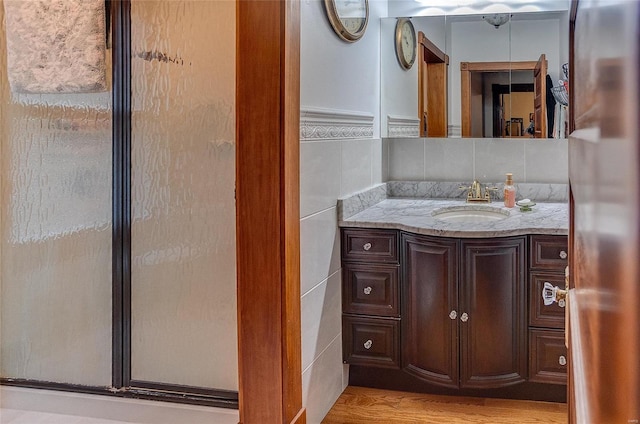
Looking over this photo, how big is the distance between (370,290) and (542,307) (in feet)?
2.49

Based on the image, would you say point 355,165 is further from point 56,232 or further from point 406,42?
point 56,232

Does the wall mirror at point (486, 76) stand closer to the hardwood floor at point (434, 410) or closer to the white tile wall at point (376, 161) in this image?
the white tile wall at point (376, 161)

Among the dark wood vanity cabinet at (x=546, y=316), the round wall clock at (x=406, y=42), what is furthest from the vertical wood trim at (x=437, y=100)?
the dark wood vanity cabinet at (x=546, y=316)

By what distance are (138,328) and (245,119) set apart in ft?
3.11

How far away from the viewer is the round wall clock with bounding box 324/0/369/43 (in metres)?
2.77

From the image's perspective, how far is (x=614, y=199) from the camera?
0.24 metres

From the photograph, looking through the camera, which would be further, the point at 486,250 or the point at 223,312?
the point at 486,250

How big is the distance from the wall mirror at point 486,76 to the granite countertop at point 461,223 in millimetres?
442

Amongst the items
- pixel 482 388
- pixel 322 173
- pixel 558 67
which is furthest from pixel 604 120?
pixel 558 67

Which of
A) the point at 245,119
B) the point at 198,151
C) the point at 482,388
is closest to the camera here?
the point at 245,119

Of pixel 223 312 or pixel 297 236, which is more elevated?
pixel 297 236

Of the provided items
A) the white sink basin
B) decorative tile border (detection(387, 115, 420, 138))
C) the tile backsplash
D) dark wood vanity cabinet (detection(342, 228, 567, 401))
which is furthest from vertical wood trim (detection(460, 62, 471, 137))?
dark wood vanity cabinet (detection(342, 228, 567, 401))

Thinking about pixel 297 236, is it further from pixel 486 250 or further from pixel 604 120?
pixel 604 120

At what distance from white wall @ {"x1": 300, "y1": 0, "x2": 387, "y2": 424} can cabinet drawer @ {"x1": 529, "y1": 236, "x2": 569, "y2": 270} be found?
866 mm
